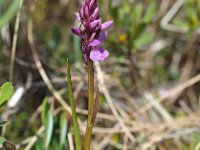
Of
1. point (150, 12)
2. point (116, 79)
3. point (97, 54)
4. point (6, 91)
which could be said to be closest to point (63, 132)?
point (6, 91)

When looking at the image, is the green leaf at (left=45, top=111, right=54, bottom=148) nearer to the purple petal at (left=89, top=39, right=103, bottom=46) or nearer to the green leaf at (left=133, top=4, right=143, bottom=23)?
the purple petal at (left=89, top=39, right=103, bottom=46)

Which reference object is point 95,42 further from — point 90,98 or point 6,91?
point 6,91

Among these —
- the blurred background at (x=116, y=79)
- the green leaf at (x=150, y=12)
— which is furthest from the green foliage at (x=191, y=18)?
the green leaf at (x=150, y=12)

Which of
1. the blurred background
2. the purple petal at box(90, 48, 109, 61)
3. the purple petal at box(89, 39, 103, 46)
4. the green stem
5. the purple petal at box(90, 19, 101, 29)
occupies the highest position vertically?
the purple petal at box(90, 19, 101, 29)

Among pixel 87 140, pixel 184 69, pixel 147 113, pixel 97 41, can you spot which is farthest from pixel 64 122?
pixel 184 69

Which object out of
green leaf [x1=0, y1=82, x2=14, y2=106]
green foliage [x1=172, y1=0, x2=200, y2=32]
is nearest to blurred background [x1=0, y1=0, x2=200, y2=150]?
green foliage [x1=172, y1=0, x2=200, y2=32]

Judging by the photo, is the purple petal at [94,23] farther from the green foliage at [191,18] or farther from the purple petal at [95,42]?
the green foliage at [191,18]

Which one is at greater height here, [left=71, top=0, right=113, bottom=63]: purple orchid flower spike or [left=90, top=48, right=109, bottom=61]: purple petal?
[left=71, top=0, right=113, bottom=63]: purple orchid flower spike

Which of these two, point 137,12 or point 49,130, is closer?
point 49,130

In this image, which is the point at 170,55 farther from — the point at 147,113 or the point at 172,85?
the point at 147,113
